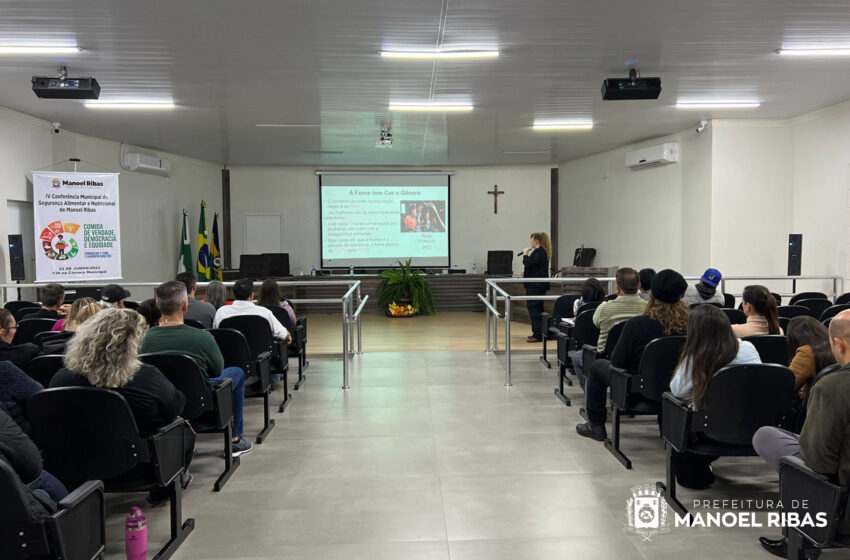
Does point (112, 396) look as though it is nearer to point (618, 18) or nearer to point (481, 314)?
point (618, 18)

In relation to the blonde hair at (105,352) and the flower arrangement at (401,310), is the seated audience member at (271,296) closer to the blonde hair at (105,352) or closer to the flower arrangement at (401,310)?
the blonde hair at (105,352)

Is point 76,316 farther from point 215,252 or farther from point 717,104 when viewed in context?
point 215,252

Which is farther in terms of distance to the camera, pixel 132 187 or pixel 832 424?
pixel 132 187

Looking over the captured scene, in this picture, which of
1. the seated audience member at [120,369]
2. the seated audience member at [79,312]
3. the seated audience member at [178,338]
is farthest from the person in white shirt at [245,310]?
the seated audience member at [120,369]

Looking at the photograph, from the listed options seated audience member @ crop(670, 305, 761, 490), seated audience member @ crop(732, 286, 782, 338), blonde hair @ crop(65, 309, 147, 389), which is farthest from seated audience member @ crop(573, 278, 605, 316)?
blonde hair @ crop(65, 309, 147, 389)

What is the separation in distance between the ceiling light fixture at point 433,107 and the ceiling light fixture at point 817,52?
136 inches

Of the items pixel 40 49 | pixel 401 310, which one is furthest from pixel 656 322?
pixel 401 310

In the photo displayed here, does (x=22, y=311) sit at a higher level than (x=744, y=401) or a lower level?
higher

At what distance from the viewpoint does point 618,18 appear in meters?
4.66

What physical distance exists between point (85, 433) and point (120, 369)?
0.28m

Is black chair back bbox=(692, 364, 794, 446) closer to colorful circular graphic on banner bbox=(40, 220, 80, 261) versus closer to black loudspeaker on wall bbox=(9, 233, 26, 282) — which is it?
colorful circular graphic on banner bbox=(40, 220, 80, 261)

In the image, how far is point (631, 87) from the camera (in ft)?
20.1

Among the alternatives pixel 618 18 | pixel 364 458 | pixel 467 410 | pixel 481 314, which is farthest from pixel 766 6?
pixel 481 314

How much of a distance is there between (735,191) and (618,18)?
5.34 metres
